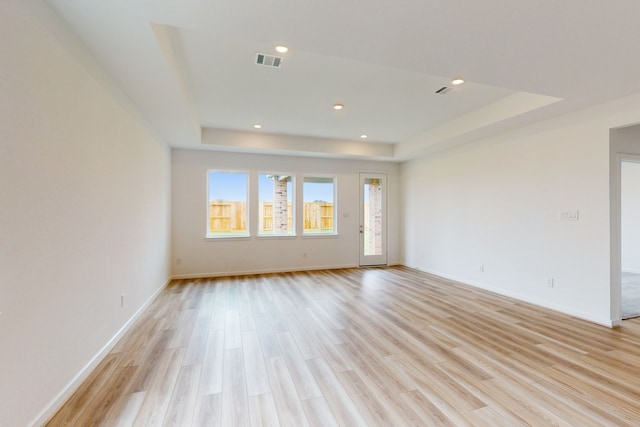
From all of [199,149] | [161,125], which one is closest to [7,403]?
[161,125]

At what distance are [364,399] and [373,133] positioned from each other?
4594 mm

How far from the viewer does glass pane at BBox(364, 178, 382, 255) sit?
6891 mm

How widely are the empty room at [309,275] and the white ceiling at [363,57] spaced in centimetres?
2

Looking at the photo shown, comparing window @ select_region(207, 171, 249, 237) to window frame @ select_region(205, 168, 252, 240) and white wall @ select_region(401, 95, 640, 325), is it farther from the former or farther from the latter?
white wall @ select_region(401, 95, 640, 325)

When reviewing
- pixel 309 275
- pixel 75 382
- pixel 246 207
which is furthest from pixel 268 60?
pixel 309 275

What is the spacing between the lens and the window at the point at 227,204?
231 inches

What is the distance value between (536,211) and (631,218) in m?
4.43

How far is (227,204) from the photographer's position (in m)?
5.95

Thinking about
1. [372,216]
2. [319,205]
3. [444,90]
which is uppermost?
[444,90]

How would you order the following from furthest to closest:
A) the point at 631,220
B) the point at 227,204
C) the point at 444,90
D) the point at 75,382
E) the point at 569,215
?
the point at 631,220
the point at 227,204
the point at 569,215
the point at 444,90
the point at 75,382

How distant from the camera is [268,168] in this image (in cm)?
609

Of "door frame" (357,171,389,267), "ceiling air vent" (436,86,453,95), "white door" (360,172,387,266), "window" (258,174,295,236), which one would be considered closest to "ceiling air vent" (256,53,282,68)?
"ceiling air vent" (436,86,453,95)

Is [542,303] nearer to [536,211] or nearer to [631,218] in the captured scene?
[536,211]

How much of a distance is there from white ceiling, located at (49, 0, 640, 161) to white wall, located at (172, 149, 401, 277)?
3.99ft
